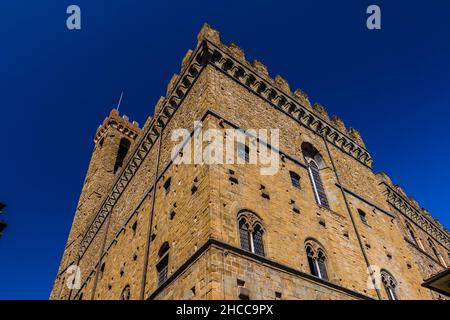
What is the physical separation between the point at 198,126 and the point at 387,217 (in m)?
9.42

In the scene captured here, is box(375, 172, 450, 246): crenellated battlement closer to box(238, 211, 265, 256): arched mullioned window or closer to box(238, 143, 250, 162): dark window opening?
box(238, 143, 250, 162): dark window opening

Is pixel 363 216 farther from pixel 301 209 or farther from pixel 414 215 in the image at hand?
pixel 414 215

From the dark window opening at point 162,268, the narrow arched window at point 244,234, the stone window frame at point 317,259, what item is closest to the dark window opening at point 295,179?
the stone window frame at point 317,259

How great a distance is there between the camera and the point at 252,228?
9.10 meters

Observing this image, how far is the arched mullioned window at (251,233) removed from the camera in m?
8.72

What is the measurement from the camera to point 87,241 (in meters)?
20.0

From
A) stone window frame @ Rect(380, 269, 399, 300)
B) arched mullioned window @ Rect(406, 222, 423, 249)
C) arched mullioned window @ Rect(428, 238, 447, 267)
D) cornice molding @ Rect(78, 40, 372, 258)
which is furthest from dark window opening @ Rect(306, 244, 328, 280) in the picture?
arched mullioned window @ Rect(428, 238, 447, 267)

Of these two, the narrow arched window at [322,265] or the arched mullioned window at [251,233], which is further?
the narrow arched window at [322,265]

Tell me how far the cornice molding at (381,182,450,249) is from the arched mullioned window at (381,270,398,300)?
8379 millimetres

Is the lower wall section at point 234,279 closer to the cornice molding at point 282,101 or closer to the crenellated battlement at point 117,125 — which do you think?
the cornice molding at point 282,101

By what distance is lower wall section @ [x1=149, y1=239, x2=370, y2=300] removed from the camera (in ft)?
23.7

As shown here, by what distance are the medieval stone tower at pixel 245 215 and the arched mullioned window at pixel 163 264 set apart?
32 millimetres
